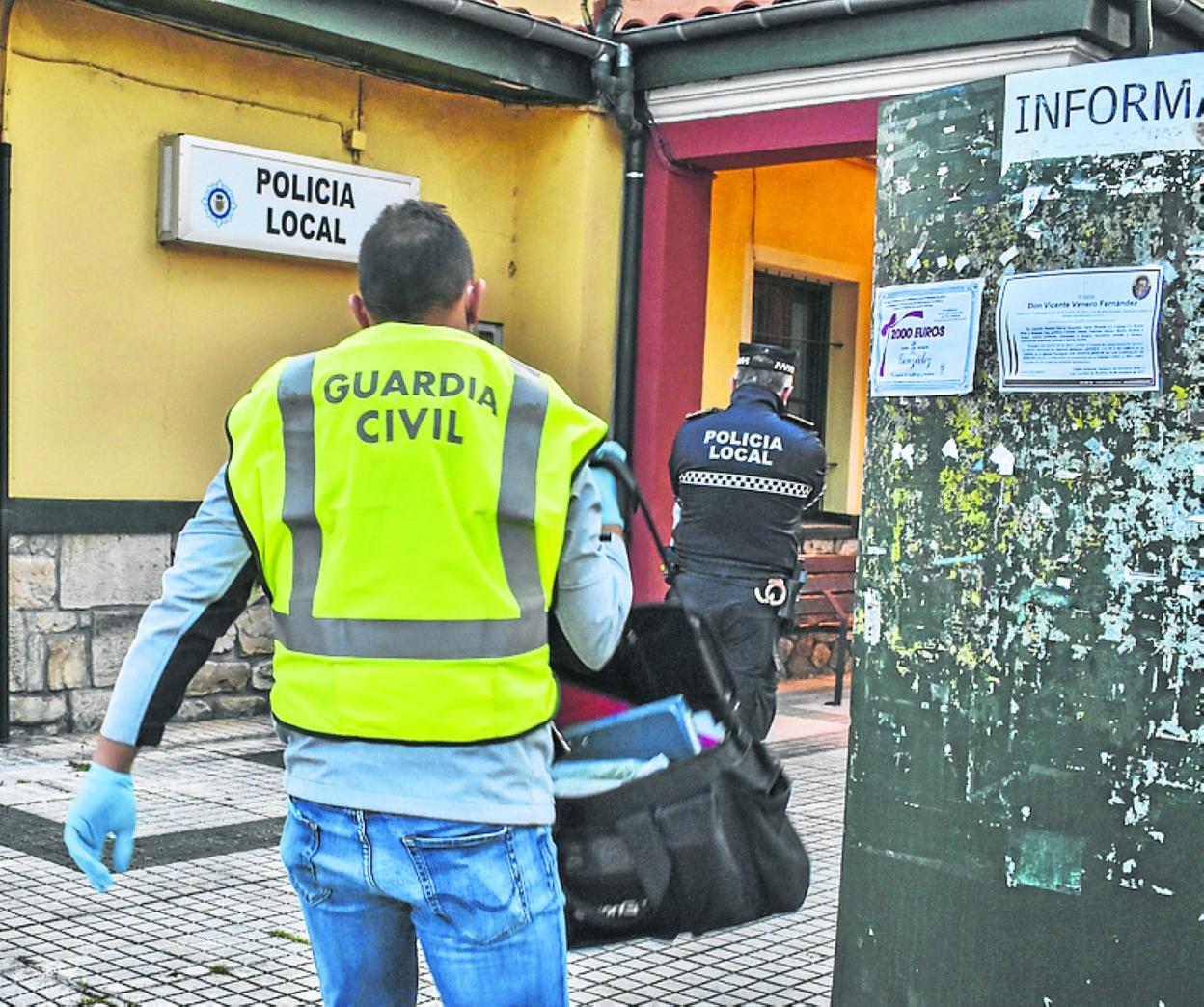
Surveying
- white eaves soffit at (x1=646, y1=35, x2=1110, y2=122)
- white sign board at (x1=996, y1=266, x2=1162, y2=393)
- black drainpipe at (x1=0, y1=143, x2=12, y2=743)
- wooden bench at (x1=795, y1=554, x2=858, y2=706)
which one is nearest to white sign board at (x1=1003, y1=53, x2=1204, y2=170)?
white sign board at (x1=996, y1=266, x2=1162, y2=393)

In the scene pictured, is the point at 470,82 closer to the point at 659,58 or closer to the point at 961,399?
the point at 659,58

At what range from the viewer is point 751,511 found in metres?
6.50

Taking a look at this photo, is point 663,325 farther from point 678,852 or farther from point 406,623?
point 406,623

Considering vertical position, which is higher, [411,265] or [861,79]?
[861,79]

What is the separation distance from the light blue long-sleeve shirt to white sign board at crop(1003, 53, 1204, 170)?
1.36 meters

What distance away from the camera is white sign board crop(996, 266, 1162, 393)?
3.09 metres

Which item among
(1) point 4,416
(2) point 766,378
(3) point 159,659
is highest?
(2) point 766,378

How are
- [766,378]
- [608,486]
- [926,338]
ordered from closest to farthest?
[608,486]
[926,338]
[766,378]

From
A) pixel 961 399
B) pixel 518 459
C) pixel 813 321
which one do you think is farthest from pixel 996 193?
pixel 813 321

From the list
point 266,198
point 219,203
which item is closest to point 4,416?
point 219,203

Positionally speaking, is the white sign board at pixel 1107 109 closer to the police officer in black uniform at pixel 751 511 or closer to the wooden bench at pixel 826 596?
the police officer in black uniform at pixel 751 511

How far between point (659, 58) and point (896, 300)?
613 centimetres

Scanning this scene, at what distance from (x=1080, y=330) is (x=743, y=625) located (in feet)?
11.2

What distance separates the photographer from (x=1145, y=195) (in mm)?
3084
